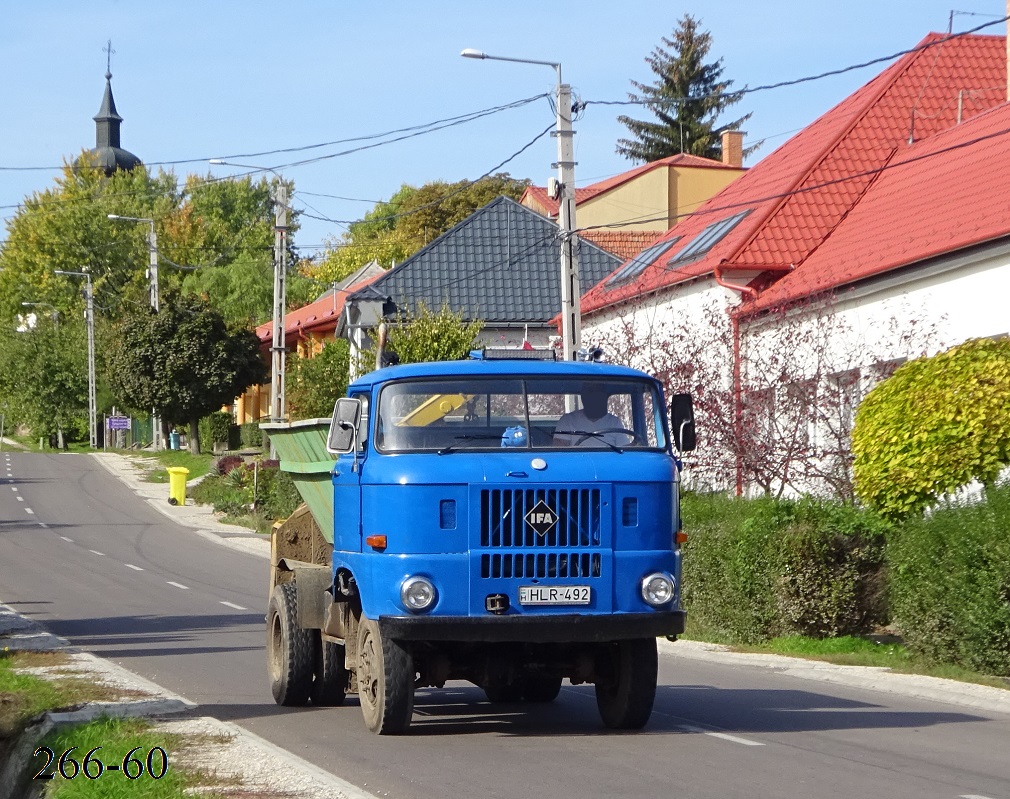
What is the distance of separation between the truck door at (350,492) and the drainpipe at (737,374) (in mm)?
9907

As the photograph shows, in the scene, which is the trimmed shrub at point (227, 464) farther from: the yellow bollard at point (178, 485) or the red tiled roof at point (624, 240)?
the red tiled roof at point (624, 240)

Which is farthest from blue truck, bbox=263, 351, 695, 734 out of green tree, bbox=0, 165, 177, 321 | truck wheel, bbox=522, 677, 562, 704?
green tree, bbox=0, 165, 177, 321

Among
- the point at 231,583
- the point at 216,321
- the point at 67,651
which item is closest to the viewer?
the point at 67,651

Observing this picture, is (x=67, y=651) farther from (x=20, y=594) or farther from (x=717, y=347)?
(x=717, y=347)

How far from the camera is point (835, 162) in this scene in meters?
28.8

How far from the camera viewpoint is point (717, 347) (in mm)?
24641

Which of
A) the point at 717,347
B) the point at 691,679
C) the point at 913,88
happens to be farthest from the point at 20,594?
the point at 913,88

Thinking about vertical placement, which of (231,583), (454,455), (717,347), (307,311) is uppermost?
(307,311)

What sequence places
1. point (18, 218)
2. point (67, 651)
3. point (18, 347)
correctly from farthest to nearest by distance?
1. point (18, 218)
2. point (18, 347)
3. point (67, 651)

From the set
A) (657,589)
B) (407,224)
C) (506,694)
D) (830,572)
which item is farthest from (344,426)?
(407,224)

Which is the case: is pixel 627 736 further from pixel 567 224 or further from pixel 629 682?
pixel 567 224

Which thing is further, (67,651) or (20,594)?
(20,594)

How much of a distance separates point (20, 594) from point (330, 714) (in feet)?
48.5

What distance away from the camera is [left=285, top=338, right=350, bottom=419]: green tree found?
43188mm
